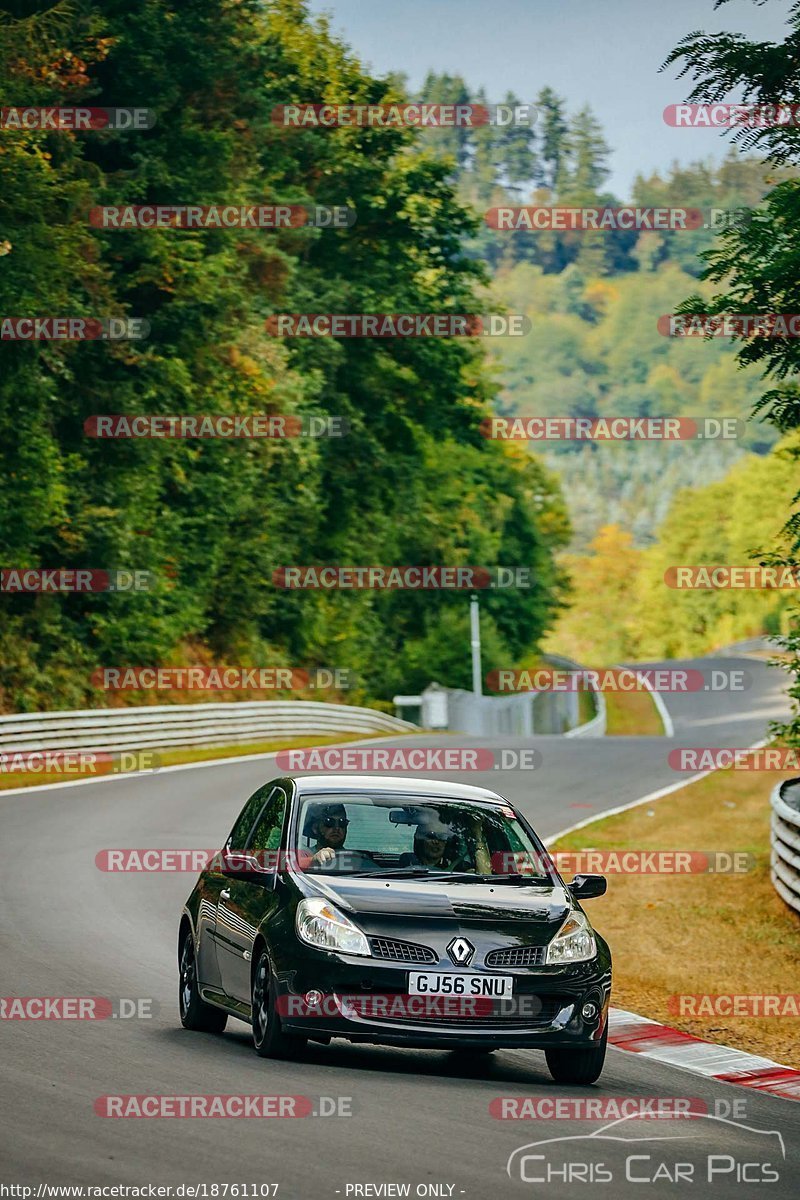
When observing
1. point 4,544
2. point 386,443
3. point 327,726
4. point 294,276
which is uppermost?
point 294,276

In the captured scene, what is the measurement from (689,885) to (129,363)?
75.4 ft

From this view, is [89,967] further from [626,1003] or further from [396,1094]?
[396,1094]

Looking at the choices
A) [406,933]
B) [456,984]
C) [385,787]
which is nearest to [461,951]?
[456,984]

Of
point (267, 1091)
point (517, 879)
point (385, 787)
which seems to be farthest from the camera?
point (385, 787)

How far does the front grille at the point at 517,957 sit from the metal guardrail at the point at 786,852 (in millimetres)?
8851

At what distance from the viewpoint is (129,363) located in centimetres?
Answer: 4178

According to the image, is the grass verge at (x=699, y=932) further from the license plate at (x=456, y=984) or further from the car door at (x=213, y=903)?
the car door at (x=213, y=903)

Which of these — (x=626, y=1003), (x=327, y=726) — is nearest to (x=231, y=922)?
(x=626, y=1003)

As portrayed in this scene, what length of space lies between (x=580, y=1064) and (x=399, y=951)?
1.15 metres

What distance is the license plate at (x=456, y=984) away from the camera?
9250 mm

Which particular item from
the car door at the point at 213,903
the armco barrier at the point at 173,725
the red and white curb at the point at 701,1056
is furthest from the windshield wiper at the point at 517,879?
the armco barrier at the point at 173,725

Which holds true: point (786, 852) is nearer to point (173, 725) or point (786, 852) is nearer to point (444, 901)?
point (444, 901)

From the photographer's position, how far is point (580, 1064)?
962 centimetres

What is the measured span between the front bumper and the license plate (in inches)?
1.0
